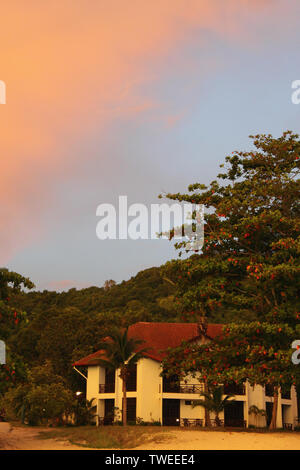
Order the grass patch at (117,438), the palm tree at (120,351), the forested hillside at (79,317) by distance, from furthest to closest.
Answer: the forested hillside at (79,317) < the palm tree at (120,351) < the grass patch at (117,438)

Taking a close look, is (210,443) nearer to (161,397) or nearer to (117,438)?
(117,438)

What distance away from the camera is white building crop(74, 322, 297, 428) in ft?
133

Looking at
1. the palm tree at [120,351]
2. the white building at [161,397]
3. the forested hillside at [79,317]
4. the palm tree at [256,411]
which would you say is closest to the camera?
the palm tree at [120,351]

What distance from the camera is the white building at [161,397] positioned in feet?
133

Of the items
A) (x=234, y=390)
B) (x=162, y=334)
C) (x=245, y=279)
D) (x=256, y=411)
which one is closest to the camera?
(x=245, y=279)

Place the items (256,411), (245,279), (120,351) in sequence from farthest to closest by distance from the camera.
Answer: (256,411) < (120,351) < (245,279)

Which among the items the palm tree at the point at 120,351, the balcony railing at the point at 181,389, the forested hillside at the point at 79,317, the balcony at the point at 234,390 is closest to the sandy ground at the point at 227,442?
the palm tree at the point at 120,351

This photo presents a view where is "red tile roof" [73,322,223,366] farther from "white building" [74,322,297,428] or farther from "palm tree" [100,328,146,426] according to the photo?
"palm tree" [100,328,146,426]

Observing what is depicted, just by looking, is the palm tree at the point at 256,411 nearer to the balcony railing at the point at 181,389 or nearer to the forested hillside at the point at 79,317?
the balcony railing at the point at 181,389

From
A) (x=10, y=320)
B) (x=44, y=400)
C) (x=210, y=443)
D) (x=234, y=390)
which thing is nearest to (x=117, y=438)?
(x=210, y=443)

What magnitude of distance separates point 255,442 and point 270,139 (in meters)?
14.7

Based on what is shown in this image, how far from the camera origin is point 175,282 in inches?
1008

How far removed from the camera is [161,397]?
40.9 metres
